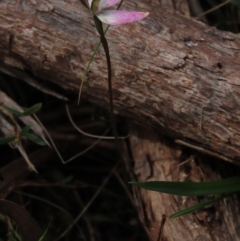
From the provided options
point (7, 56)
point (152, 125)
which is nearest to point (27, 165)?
point (7, 56)

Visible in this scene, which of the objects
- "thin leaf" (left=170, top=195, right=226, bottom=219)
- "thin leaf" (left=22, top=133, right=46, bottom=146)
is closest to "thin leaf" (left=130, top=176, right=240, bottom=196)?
"thin leaf" (left=170, top=195, right=226, bottom=219)

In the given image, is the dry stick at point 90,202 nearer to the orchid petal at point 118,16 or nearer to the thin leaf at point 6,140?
the thin leaf at point 6,140

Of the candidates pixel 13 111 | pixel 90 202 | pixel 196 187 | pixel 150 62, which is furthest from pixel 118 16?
pixel 90 202

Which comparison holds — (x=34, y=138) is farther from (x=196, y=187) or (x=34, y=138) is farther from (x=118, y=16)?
(x=118, y=16)

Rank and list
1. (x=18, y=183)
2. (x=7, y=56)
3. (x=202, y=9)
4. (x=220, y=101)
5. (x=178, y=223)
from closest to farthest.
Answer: (x=220, y=101) → (x=178, y=223) → (x=7, y=56) → (x=18, y=183) → (x=202, y=9)

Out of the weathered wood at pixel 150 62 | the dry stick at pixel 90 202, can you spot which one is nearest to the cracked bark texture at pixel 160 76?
the weathered wood at pixel 150 62

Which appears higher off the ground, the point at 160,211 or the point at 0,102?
the point at 0,102

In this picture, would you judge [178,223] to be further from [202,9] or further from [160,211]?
[202,9]
